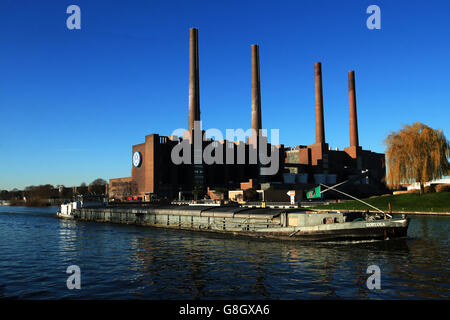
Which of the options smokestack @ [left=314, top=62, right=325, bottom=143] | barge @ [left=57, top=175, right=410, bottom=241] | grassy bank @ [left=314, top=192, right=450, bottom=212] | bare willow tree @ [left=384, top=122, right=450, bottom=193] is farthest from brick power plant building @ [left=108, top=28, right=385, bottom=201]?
barge @ [left=57, top=175, right=410, bottom=241]

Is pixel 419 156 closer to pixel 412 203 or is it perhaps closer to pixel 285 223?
pixel 412 203

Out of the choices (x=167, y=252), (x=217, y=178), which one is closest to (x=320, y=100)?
(x=217, y=178)

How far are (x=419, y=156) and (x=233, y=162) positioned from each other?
4474 inches

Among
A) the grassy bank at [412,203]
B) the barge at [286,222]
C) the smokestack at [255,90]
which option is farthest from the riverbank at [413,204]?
the smokestack at [255,90]

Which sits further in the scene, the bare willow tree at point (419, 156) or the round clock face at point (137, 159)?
the round clock face at point (137, 159)

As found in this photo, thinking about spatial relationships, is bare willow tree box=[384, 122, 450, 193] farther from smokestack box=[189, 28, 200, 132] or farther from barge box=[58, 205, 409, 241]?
smokestack box=[189, 28, 200, 132]

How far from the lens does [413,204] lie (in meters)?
74.8

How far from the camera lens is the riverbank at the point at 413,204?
6982 cm

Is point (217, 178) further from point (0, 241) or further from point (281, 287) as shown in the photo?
point (281, 287)

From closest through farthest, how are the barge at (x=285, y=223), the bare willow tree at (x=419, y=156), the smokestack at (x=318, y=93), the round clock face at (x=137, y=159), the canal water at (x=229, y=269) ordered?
the canal water at (x=229, y=269) → the barge at (x=285, y=223) → the bare willow tree at (x=419, y=156) → the smokestack at (x=318, y=93) → the round clock face at (x=137, y=159)

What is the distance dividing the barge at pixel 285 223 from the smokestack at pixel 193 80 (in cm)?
9361

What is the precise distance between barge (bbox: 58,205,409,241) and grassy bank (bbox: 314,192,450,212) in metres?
27.2

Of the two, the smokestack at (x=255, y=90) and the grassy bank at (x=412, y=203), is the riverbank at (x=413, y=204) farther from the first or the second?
the smokestack at (x=255, y=90)
